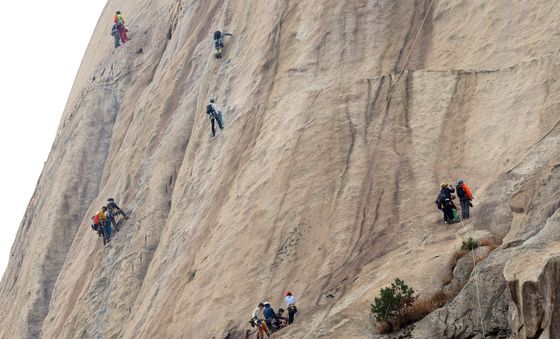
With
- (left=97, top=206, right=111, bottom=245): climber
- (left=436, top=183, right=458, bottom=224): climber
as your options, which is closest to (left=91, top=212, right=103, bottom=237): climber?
(left=97, top=206, right=111, bottom=245): climber

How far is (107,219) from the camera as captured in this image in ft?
124

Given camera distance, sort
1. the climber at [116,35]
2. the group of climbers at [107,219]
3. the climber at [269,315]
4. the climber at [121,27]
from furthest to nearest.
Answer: the climber at [116,35] < the climber at [121,27] < the group of climbers at [107,219] < the climber at [269,315]

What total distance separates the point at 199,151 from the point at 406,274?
43.0ft

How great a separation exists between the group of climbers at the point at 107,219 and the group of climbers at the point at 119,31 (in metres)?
14.3

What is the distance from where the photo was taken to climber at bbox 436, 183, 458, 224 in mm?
24922

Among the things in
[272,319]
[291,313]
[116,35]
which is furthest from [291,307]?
[116,35]

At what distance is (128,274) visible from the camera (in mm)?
35250

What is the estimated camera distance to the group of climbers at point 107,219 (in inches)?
1480

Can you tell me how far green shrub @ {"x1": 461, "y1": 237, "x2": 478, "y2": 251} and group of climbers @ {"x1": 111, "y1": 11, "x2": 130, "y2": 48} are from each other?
30.2 meters

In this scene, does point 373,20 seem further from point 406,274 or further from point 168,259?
point 406,274

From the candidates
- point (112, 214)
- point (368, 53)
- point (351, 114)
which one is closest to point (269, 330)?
point (351, 114)

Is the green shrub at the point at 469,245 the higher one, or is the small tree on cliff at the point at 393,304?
the green shrub at the point at 469,245

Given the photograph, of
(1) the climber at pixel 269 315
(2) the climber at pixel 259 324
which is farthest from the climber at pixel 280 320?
(2) the climber at pixel 259 324

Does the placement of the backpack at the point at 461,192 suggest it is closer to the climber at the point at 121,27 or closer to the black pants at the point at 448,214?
the black pants at the point at 448,214
